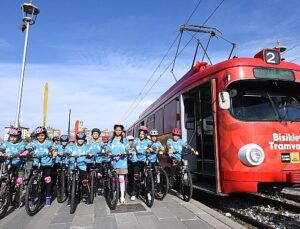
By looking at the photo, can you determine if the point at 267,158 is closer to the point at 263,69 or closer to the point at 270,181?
the point at 270,181

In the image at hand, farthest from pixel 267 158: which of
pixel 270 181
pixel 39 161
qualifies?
pixel 39 161

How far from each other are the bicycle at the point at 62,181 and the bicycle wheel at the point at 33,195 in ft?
2.23

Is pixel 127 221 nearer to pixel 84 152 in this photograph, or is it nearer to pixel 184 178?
pixel 84 152

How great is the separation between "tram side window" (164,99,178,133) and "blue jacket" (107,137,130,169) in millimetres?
2755

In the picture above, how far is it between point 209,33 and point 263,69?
5639mm

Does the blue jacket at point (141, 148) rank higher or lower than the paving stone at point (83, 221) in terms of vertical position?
higher

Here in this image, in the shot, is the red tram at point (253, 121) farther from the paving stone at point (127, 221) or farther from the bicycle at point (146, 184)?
the paving stone at point (127, 221)

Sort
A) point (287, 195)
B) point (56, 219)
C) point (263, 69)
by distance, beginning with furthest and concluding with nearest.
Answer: point (287, 195), point (263, 69), point (56, 219)

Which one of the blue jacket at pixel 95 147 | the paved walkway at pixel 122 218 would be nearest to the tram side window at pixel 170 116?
the blue jacket at pixel 95 147

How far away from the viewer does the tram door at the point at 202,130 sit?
8.47 meters

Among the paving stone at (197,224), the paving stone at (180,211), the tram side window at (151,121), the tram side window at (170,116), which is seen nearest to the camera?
the paving stone at (197,224)

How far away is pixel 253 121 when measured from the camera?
750 centimetres

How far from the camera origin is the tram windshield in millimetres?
7633

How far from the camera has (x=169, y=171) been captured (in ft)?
30.1
